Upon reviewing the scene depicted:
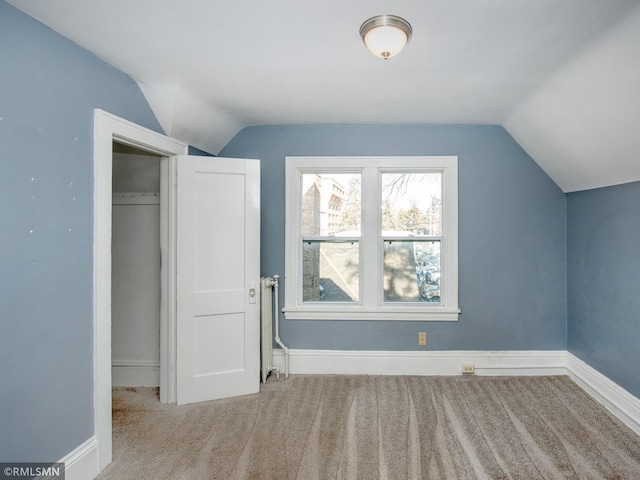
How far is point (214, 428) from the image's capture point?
2686 mm

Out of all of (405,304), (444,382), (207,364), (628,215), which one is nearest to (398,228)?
(405,304)

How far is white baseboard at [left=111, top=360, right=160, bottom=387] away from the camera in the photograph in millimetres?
3443

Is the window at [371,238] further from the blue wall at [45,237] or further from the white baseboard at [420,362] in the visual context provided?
the blue wall at [45,237]

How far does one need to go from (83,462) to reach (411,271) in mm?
3032

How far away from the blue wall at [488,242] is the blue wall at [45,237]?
197 cm

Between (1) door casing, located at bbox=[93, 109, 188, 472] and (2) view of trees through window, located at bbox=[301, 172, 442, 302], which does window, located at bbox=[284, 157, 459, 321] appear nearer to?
(2) view of trees through window, located at bbox=[301, 172, 442, 302]

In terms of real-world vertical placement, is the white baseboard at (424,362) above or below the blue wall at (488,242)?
below

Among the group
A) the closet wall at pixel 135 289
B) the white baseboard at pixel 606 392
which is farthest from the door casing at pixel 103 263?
the white baseboard at pixel 606 392

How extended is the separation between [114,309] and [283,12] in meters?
3.03

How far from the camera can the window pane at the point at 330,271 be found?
12.5 ft

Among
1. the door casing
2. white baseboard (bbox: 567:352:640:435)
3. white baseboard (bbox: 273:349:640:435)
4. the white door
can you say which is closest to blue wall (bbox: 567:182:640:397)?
white baseboard (bbox: 567:352:640:435)

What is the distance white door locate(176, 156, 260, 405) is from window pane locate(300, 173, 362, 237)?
2.29 feet

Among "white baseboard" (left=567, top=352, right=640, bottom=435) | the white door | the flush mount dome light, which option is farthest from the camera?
the white door

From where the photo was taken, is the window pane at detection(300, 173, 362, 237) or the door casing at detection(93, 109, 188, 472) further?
the window pane at detection(300, 173, 362, 237)
